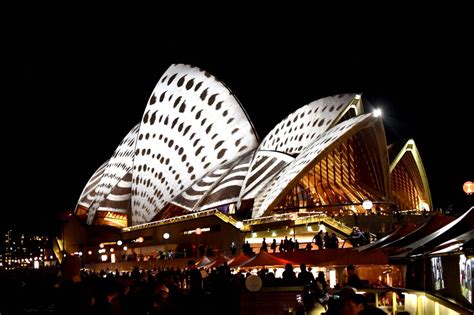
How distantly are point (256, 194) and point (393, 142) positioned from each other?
16.1 metres

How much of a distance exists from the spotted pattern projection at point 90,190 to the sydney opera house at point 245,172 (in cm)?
658

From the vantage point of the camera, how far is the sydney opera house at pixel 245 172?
37.4 meters

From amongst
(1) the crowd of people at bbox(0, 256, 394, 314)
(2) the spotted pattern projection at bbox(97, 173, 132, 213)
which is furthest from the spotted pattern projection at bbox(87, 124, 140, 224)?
(1) the crowd of people at bbox(0, 256, 394, 314)

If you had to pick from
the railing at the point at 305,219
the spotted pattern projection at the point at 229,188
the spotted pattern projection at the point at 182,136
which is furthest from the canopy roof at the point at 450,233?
the spotted pattern projection at the point at 182,136

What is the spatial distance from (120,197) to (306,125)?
21.3m

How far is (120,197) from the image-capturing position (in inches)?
2344

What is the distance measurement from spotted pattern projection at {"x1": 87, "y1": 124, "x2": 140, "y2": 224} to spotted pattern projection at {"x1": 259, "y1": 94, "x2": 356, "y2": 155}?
16.6 m

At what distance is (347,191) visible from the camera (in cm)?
4434

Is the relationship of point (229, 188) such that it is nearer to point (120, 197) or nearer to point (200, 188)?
point (200, 188)

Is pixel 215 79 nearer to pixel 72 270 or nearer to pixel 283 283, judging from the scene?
pixel 283 283

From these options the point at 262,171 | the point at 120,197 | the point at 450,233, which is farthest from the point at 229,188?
the point at 450,233

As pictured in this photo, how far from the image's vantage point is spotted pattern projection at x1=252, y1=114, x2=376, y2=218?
36.5 metres

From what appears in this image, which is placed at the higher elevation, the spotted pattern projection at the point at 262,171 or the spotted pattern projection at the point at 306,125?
the spotted pattern projection at the point at 306,125

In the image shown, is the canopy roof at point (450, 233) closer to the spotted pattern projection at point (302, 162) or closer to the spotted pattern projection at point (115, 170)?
the spotted pattern projection at point (302, 162)
